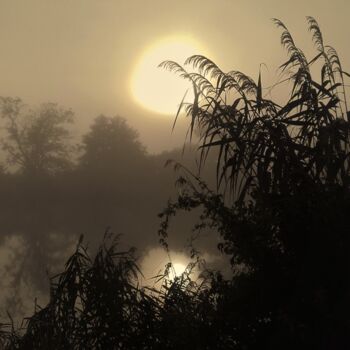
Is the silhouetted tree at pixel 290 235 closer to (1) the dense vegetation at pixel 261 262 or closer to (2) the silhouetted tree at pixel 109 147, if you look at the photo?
(1) the dense vegetation at pixel 261 262

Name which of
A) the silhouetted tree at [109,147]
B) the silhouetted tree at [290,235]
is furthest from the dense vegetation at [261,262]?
the silhouetted tree at [109,147]

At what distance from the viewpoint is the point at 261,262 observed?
5504 millimetres

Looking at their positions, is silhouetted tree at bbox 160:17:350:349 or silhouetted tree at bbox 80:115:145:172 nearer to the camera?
silhouetted tree at bbox 160:17:350:349

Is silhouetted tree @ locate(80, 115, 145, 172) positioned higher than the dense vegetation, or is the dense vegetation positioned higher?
silhouetted tree @ locate(80, 115, 145, 172)

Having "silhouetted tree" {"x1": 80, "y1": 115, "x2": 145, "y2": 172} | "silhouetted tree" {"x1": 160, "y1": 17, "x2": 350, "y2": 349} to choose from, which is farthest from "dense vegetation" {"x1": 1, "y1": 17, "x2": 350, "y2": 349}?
"silhouetted tree" {"x1": 80, "y1": 115, "x2": 145, "y2": 172}

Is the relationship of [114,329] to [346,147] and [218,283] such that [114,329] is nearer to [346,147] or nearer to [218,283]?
[218,283]

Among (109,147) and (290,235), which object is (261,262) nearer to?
(290,235)

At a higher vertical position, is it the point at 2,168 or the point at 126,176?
the point at 2,168

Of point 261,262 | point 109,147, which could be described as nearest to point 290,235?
point 261,262

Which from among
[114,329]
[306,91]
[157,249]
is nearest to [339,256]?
[306,91]

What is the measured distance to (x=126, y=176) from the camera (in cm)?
4081

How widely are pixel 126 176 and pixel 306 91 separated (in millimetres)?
34754

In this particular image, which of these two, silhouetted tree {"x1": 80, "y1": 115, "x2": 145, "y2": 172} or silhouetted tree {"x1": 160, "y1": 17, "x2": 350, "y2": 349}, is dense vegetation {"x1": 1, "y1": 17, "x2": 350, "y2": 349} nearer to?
silhouetted tree {"x1": 160, "y1": 17, "x2": 350, "y2": 349}

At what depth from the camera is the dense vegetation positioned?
5.31m
